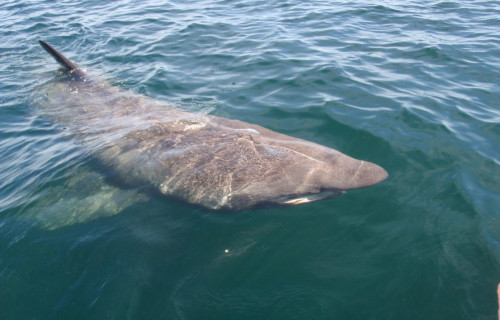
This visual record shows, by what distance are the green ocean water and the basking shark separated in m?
0.30

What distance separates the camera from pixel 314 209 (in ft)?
17.5

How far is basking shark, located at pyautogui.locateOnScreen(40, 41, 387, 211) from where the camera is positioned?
511 centimetres

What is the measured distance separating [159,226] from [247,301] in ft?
6.16

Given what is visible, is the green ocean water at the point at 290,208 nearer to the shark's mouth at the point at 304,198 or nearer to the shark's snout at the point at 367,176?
the shark's mouth at the point at 304,198

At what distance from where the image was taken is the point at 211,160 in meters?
5.55

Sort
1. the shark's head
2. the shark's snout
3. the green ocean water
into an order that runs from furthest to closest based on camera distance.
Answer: the shark's head
the shark's snout
the green ocean water

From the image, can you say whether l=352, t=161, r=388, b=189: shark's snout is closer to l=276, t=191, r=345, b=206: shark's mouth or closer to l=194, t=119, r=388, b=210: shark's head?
l=194, t=119, r=388, b=210: shark's head

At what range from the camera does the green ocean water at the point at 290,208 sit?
413 cm

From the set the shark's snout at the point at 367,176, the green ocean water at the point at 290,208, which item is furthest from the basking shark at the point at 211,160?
the green ocean water at the point at 290,208

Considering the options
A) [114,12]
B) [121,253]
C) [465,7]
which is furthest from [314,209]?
[114,12]

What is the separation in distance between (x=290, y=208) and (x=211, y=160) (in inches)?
58.5

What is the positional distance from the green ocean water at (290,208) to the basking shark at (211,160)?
0.30 meters

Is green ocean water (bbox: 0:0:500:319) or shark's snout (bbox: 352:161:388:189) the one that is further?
shark's snout (bbox: 352:161:388:189)

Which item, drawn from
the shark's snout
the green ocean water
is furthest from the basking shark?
the green ocean water
